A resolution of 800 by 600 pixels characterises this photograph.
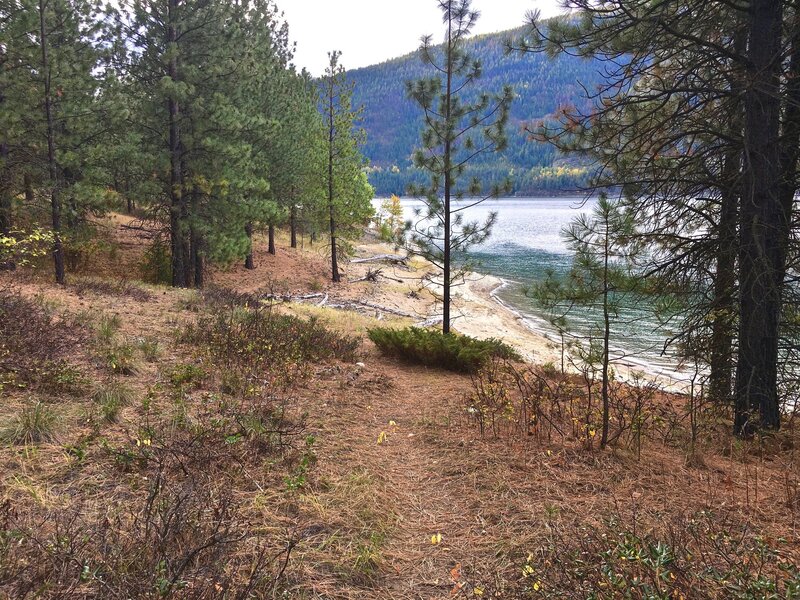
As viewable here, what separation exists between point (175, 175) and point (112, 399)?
12132 millimetres

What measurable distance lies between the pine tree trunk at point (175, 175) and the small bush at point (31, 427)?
1184 centimetres

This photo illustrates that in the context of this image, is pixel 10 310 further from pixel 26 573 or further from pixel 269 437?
pixel 26 573

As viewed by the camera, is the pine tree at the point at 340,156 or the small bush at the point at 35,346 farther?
the pine tree at the point at 340,156

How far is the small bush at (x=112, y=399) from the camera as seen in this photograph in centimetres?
441

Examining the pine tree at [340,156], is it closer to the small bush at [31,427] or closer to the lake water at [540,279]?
the lake water at [540,279]

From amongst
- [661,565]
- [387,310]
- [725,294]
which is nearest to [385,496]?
[661,565]

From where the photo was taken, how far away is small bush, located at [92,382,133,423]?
4414 millimetres

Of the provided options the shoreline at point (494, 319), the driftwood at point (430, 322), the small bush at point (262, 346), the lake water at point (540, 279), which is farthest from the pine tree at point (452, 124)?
the driftwood at point (430, 322)

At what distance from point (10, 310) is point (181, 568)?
246 inches

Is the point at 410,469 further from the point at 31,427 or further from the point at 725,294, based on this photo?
the point at 725,294

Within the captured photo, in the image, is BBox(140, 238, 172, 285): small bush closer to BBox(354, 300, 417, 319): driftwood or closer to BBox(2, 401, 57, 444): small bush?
BBox(354, 300, 417, 319): driftwood

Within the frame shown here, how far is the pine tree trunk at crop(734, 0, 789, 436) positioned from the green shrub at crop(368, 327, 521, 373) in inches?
174

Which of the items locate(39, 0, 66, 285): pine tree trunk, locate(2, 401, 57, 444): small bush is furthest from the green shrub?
locate(39, 0, 66, 285): pine tree trunk

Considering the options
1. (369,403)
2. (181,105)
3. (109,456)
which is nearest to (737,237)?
(369,403)
